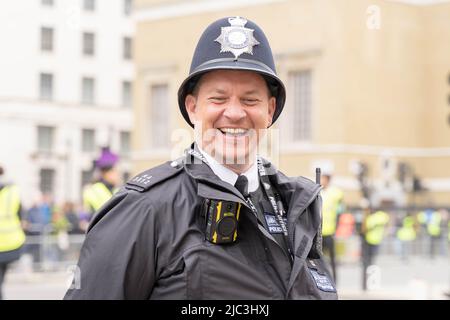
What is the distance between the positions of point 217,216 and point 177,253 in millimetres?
137

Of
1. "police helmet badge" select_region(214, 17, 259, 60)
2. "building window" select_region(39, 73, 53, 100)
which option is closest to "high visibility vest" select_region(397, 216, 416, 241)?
"building window" select_region(39, 73, 53, 100)

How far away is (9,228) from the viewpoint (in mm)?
10469

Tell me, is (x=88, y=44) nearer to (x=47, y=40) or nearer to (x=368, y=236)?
(x=47, y=40)

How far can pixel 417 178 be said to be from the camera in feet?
121

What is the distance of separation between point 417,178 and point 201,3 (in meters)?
11.1

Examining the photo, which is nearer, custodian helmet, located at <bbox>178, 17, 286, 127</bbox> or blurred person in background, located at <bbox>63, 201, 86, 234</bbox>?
custodian helmet, located at <bbox>178, 17, 286, 127</bbox>

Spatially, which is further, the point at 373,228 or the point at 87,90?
the point at 87,90

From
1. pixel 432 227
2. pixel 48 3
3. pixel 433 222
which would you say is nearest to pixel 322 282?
pixel 48 3

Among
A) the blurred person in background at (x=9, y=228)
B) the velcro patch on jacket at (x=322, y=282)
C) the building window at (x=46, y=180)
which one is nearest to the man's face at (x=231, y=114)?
the velcro patch on jacket at (x=322, y=282)

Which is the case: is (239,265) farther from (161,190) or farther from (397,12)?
(397,12)

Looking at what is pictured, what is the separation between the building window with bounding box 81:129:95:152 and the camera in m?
44.8

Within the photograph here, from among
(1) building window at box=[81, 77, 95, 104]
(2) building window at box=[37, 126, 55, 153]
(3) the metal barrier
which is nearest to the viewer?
(3) the metal barrier

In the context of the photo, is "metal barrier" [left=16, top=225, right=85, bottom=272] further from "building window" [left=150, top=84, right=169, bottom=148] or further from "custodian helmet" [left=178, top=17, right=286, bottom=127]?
"building window" [left=150, top=84, right=169, bottom=148]

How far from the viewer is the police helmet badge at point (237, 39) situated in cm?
291
